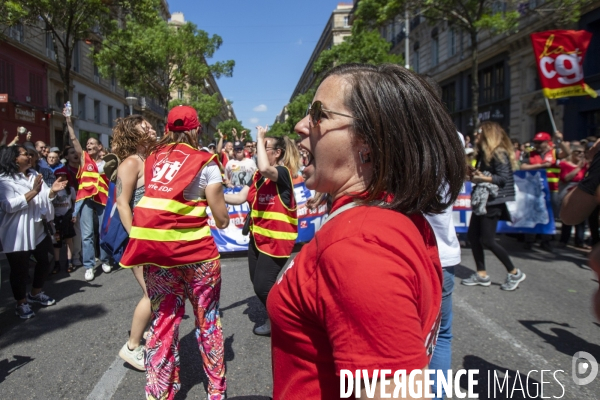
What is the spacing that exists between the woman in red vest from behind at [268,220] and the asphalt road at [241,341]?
2.11 ft

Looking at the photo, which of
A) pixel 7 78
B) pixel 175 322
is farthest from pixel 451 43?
pixel 175 322

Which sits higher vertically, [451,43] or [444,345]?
[451,43]

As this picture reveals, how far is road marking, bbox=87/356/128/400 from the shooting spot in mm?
3088

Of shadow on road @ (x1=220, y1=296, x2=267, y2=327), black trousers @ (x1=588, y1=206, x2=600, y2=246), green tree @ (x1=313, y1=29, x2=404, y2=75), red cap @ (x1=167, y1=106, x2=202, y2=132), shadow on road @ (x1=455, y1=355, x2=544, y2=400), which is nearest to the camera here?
red cap @ (x1=167, y1=106, x2=202, y2=132)

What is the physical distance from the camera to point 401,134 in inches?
42.6

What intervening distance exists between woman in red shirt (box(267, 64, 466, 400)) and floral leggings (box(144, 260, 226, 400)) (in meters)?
1.68

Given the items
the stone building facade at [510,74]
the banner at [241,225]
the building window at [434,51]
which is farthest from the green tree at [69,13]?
the building window at [434,51]

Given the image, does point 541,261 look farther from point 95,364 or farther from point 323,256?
point 323,256

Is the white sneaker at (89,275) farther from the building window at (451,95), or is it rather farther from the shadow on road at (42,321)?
the building window at (451,95)

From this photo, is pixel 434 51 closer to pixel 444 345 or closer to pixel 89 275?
pixel 89 275

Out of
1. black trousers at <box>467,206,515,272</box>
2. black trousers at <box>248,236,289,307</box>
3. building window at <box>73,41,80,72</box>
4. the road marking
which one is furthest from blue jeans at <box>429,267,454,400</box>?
building window at <box>73,41,80,72</box>

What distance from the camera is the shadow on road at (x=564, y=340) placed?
3.74m

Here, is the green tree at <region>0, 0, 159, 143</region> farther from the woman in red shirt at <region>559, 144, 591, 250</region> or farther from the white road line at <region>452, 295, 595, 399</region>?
the woman in red shirt at <region>559, 144, 591, 250</region>

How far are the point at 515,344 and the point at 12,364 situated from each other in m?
4.10
